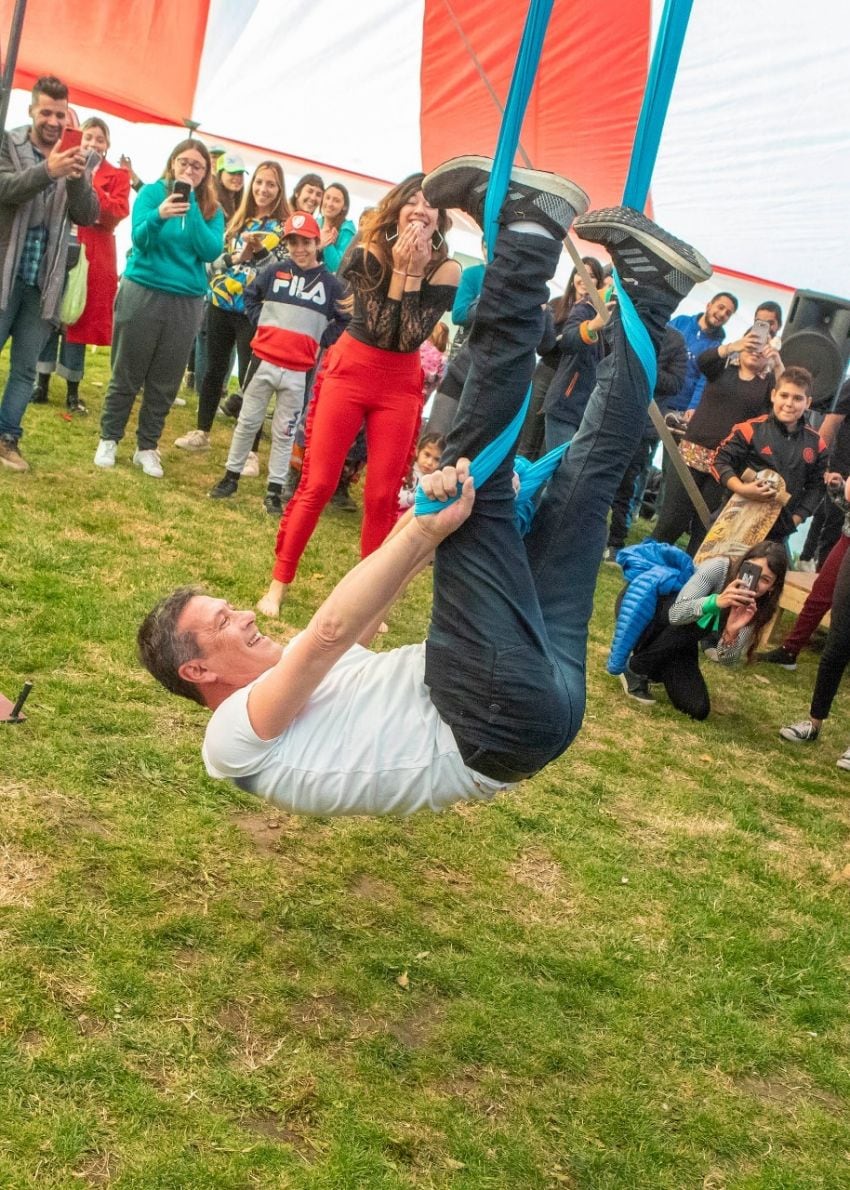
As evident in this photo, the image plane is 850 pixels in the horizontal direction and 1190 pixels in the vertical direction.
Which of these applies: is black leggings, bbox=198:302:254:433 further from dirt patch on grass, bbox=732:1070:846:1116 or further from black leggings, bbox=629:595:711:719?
dirt patch on grass, bbox=732:1070:846:1116

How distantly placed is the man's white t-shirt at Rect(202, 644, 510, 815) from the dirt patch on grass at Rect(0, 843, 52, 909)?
23.9 inches

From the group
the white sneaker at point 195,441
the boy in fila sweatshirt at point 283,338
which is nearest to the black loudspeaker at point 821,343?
the boy in fila sweatshirt at point 283,338

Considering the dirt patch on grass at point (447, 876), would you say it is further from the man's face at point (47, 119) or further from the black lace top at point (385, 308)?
the man's face at point (47, 119)

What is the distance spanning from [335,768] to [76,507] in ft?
11.9

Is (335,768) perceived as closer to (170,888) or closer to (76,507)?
(170,888)

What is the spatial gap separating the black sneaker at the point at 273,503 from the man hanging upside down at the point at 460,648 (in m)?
4.01

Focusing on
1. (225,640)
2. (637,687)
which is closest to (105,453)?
(637,687)

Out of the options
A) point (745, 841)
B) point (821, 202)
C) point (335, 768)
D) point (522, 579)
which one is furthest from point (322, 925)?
point (821, 202)

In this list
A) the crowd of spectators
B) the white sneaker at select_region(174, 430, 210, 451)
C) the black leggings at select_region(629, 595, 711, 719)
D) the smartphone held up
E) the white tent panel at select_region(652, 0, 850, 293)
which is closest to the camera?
the crowd of spectators

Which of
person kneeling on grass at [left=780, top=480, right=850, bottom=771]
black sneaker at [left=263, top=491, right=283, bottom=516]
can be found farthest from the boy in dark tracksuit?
black sneaker at [left=263, top=491, right=283, bottom=516]

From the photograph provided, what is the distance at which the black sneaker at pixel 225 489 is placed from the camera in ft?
21.3

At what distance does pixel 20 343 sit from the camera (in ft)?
18.6

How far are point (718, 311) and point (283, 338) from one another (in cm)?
339

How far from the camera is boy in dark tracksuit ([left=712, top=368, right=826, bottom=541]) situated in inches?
242
